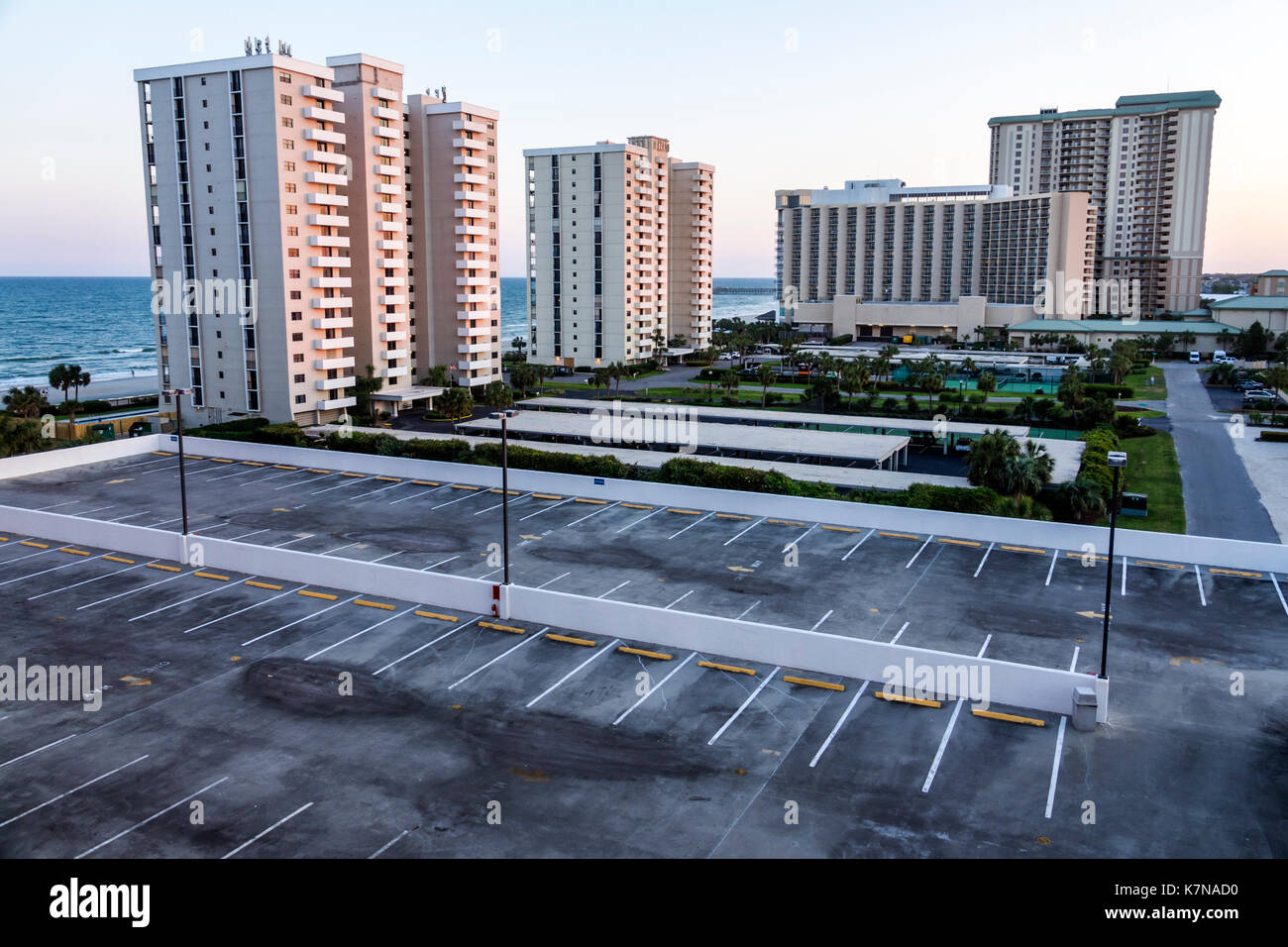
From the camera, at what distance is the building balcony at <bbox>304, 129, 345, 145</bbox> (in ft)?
223

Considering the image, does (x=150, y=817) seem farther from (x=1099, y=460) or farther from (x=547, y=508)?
(x=1099, y=460)

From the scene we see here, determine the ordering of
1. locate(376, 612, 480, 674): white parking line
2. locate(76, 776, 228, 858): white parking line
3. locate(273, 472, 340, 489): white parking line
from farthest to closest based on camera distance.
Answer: locate(273, 472, 340, 489): white parking line, locate(376, 612, 480, 674): white parking line, locate(76, 776, 228, 858): white parking line

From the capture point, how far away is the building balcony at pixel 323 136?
68.1m

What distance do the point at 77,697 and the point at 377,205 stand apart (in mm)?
58941

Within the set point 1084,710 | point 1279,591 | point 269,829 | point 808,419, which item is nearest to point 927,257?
point 808,419

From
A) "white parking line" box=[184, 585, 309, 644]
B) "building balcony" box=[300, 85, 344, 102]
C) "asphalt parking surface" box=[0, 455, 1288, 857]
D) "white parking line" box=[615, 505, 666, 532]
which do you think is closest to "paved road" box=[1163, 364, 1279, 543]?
"asphalt parking surface" box=[0, 455, 1288, 857]

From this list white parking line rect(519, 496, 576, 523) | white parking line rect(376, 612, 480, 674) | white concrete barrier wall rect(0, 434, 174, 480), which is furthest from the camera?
white concrete barrier wall rect(0, 434, 174, 480)

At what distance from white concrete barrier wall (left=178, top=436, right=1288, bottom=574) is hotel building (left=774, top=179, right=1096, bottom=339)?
11951 centimetres

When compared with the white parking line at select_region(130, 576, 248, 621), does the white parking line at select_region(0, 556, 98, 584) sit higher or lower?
higher

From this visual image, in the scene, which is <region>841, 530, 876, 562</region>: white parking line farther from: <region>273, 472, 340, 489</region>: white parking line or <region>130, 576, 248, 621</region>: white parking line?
<region>273, 472, 340, 489</region>: white parking line

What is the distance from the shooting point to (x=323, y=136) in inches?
2719

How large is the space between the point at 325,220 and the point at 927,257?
12896 cm
